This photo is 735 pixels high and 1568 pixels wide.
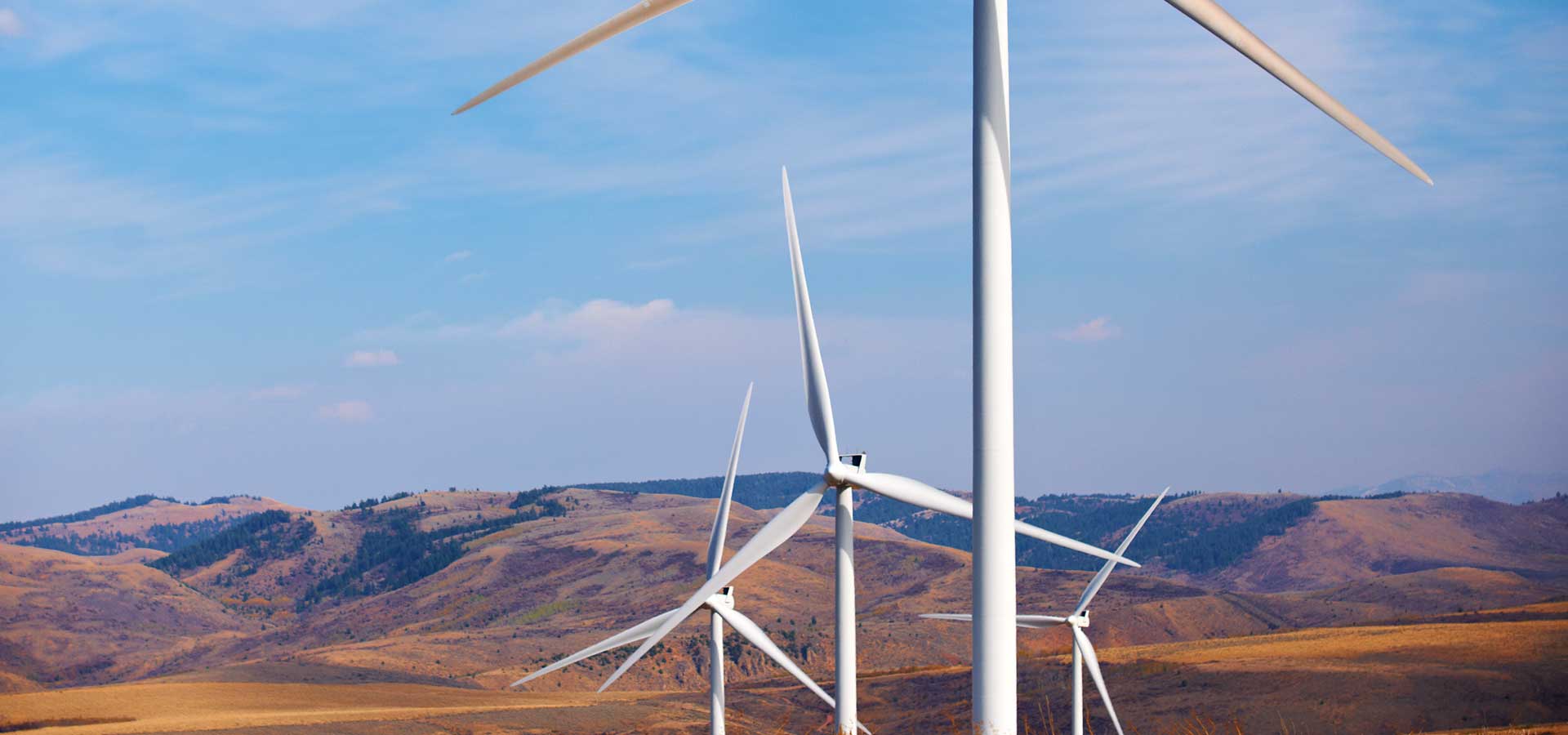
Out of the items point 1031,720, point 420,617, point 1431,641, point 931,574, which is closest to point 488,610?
point 420,617

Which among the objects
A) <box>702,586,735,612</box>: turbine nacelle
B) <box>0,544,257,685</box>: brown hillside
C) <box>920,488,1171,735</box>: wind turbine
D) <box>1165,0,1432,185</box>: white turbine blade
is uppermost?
<box>1165,0,1432,185</box>: white turbine blade

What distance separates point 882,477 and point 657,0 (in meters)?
15.0

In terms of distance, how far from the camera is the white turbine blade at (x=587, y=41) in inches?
576

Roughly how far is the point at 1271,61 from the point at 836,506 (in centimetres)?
1387

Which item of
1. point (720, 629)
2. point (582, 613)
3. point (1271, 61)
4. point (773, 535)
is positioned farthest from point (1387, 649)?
point (582, 613)

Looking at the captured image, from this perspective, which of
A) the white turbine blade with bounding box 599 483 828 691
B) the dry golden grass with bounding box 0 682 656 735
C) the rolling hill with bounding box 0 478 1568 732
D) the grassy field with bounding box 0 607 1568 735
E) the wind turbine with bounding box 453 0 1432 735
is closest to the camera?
the wind turbine with bounding box 453 0 1432 735

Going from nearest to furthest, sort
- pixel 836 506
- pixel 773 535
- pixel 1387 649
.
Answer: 1. pixel 836 506
2. pixel 773 535
3. pixel 1387 649

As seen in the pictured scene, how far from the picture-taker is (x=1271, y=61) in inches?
547

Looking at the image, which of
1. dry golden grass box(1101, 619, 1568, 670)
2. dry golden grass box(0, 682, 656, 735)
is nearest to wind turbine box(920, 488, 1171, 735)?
dry golden grass box(1101, 619, 1568, 670)

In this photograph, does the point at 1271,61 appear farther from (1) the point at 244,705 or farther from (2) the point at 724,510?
(1) the point at 244,705

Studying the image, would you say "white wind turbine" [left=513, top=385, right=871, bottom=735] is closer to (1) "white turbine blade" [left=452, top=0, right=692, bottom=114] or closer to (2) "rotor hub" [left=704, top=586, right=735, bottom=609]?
(2) "rotor hub" [left=704, top=586, right=735, bottom=609]

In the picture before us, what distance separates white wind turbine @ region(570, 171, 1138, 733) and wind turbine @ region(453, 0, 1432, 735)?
32.3 feet

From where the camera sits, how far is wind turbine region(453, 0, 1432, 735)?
13.6 m

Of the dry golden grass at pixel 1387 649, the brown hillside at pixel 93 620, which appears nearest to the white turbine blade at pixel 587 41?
the dry golden grass at pixel 1387 649
